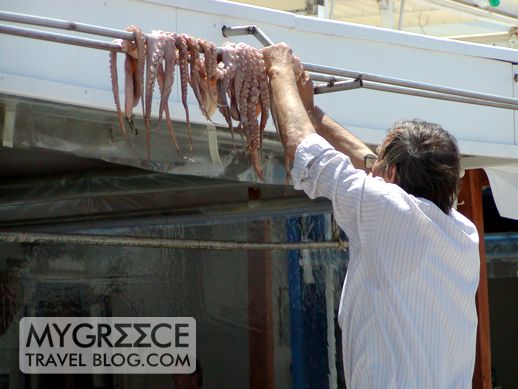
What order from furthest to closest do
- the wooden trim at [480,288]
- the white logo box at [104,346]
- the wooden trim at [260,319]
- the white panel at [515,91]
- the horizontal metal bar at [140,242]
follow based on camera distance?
1. the white logo box at [104,346]
2. the wooden trim at [260,319]
3. the wooden trim at [480,288]
4. the white panel at [515,91]
5. the horizontal metal bar at [140,242]

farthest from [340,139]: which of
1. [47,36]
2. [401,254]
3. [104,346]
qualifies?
[104,346]

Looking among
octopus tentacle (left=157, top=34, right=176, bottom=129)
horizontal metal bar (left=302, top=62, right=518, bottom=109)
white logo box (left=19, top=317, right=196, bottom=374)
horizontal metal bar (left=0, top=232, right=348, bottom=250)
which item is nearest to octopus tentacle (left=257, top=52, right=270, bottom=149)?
horizontal metal bar (left=302, top=62, right=518, bottom=109)

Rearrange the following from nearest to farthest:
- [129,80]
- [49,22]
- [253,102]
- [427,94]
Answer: [49,22]
[129,80]
[253,102]
[427,94]

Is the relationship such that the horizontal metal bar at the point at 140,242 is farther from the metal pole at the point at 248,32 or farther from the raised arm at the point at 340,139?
the raised arm at the point at 340,139

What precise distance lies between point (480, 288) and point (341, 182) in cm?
216

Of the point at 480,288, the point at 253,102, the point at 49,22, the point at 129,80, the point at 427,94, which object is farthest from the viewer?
the point at 480,288

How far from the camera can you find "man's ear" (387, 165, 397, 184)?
6.30 ft

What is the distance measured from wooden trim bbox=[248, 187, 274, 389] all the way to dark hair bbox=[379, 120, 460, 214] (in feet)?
6.56

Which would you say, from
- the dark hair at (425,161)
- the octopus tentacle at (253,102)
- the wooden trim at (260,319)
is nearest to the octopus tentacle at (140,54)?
the octopus tentacle at (253,102)

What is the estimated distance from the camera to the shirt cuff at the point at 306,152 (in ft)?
5.98

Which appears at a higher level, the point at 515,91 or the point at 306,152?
the point at 515,91

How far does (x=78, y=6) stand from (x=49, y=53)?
0.16 m

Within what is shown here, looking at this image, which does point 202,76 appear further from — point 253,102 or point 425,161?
point 425,161

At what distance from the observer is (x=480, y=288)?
12.5 feet
